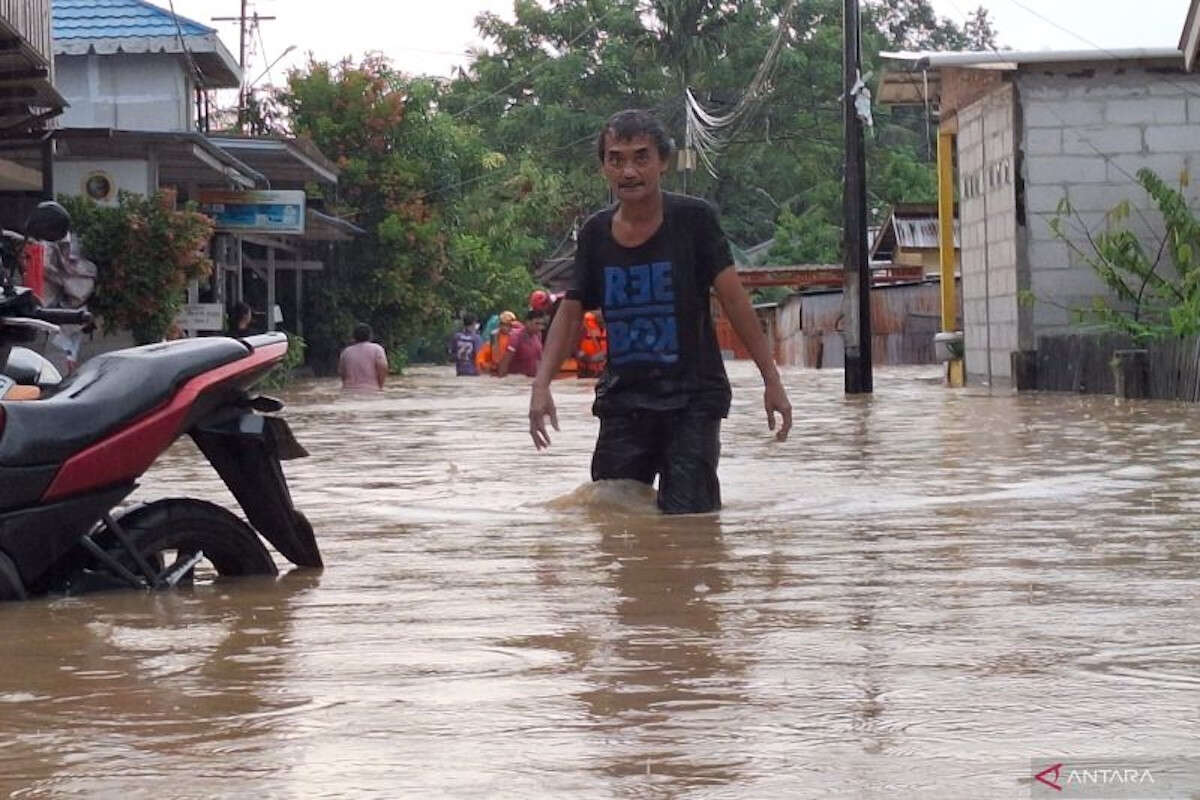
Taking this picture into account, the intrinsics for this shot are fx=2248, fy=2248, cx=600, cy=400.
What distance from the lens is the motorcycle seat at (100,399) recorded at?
5.69 m

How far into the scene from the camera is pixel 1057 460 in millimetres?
11234

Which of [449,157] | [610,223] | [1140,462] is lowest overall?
[1140,462]

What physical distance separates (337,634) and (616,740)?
4.98 feet

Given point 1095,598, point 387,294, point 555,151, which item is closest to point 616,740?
point 1095,598

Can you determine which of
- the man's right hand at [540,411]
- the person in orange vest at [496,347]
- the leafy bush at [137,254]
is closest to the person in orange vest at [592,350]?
the person in orange vest at [496,347]

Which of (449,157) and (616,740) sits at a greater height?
(449,157)

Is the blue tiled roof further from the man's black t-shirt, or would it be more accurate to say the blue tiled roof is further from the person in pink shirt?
the man's black t-shirt

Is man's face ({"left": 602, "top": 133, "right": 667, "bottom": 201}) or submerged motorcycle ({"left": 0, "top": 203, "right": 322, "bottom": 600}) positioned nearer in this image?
submerged motorcycle ({"left": 0, "top": 203, "right": 322, "bottom": 600})

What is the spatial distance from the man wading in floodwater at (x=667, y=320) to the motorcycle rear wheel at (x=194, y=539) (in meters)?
2.01

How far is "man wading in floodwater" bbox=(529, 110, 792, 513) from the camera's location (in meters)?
8.19

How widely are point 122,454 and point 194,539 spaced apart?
42 cm

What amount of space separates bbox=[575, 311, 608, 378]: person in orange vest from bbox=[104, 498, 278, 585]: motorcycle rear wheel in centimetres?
2322

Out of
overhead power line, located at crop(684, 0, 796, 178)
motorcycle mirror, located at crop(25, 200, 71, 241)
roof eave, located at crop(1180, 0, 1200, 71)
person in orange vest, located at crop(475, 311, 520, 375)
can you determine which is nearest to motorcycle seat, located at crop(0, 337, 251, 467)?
motorcycle mirror, located at crop(25, 200, 71, 241)

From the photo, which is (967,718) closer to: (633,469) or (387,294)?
(633,469)
